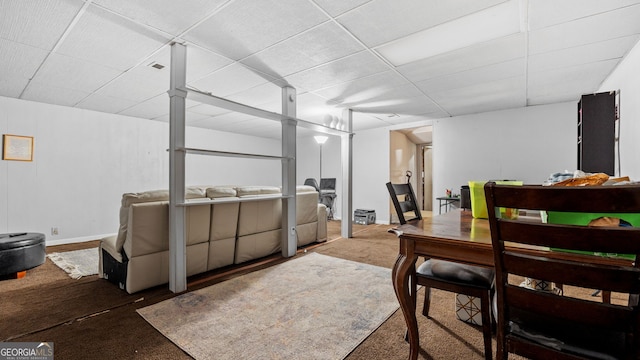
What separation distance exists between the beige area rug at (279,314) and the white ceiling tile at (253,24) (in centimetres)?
246

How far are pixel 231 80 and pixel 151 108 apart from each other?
226cm

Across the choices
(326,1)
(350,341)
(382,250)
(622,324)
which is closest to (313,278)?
(350,341)

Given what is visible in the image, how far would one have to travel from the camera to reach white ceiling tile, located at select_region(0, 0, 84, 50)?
203cm

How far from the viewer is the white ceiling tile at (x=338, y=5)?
6.52 ft

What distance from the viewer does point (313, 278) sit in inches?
110

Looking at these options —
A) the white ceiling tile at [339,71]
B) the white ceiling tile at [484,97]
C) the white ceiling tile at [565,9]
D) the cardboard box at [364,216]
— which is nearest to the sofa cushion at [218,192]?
the white ceiling tile at [339,71]

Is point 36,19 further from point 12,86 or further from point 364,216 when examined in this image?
point 364,216

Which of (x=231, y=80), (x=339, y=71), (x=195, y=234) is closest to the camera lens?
(x=195, y=234)

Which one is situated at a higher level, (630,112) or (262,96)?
(262,96)

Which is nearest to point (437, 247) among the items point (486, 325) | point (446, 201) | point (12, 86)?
point (486, 325)

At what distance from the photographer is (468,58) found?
9.45 feet

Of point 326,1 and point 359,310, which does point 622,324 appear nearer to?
point 359,310

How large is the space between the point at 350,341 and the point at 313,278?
114 cm

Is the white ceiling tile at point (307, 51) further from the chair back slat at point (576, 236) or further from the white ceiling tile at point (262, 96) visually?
the chair back slat at point (576, 236)
